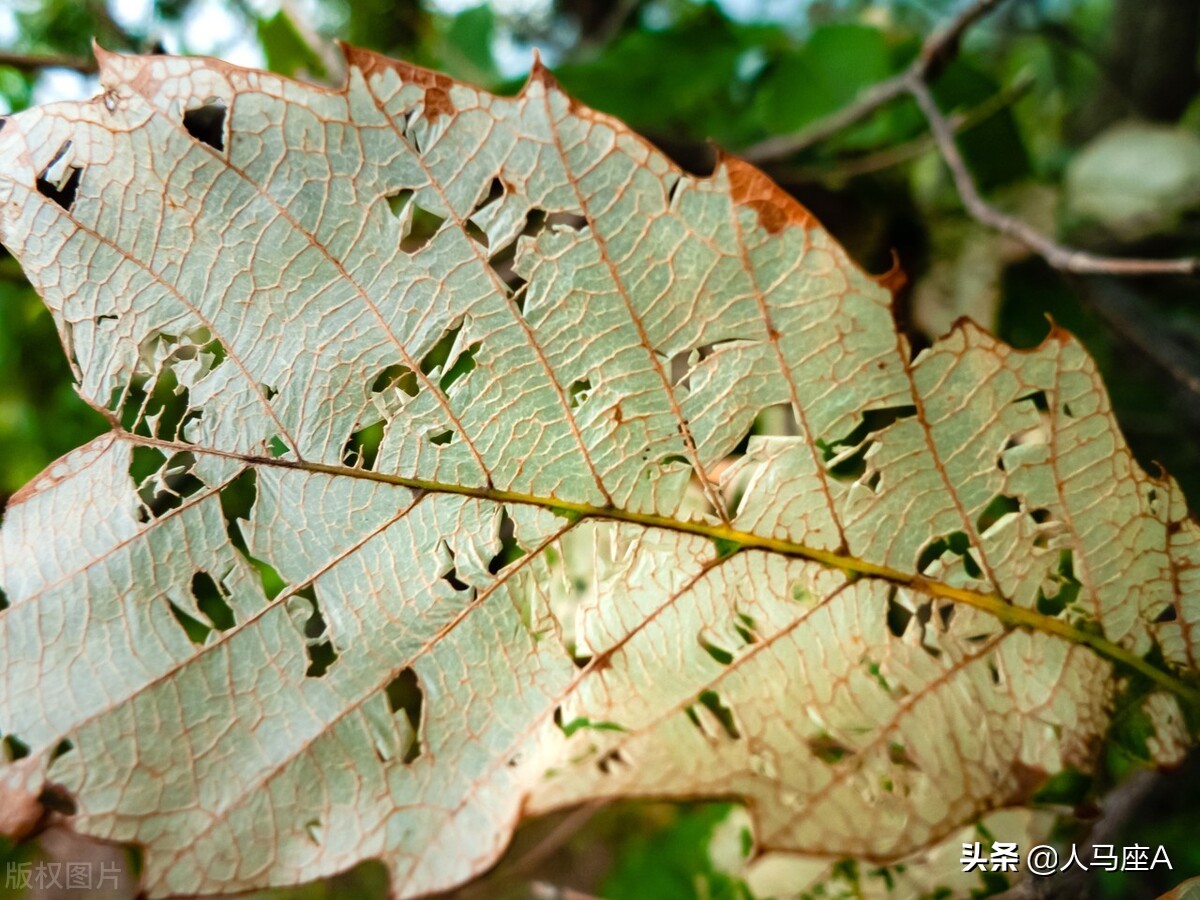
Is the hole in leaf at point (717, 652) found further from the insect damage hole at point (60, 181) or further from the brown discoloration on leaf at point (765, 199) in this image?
the insect damage hole at point (60, 181)

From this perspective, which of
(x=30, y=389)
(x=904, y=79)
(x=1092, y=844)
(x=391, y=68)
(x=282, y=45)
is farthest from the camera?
(x=30, y=389)

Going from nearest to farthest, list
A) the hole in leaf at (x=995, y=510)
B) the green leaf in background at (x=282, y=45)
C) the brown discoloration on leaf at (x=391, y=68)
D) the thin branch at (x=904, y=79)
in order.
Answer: the brown discoloration on leaf at (x=391, y=68)
the hole in leaf at (x=995, y=510)
the thin branch at (x=904, y=79)
the green leaf in background at (x=282, y=45)

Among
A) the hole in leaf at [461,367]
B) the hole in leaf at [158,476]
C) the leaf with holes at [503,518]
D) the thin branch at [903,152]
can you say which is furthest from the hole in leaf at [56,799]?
the thin branch at [903,152]

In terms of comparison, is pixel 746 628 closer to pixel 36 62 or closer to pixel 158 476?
pixel 158 476

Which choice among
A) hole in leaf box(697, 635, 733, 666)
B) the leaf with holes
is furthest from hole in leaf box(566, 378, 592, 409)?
hole in leaf box(697, 635, 733, 666)

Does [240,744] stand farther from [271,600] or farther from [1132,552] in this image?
[1132,552]

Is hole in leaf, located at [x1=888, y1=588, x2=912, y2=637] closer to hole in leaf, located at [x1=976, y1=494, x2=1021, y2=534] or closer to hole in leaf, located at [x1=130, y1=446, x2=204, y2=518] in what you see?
hole in leaf, located at [x1=976, y1=494, x2=1021, y2=534]

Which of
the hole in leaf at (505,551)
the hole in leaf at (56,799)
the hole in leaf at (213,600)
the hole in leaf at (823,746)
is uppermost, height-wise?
the hole in leaf at (213,600)

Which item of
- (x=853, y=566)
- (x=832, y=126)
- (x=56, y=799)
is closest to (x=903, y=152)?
(x=832, y=126)
